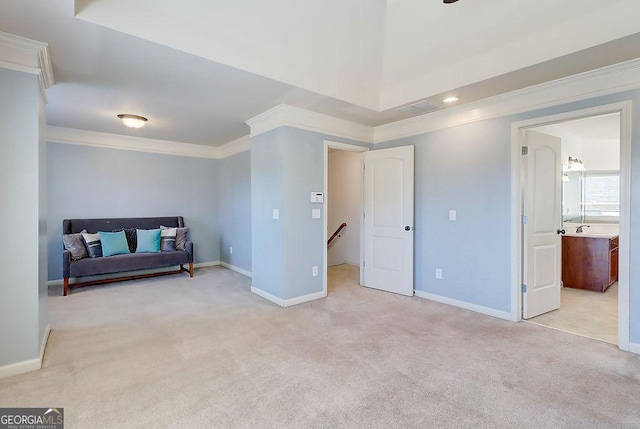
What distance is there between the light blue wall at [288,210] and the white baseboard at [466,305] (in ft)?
4.47

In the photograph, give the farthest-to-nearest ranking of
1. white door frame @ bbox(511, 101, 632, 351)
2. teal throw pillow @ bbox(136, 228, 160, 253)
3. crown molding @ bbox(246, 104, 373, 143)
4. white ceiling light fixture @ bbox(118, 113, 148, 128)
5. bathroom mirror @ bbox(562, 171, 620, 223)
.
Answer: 1. bathroom mirror @ bbox(562, 171, 620, 223)
2. teal throw pillow @ bbox(136, 228, 160, 253)
3. white ceiling light fixture @ bbox(118, 113, 148, 128)
4. crown molding @ bbox(246, 104, 373, 143)
5. white door frame @ bbox(511, 101, 632, 351)

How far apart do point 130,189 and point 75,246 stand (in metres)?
1.31

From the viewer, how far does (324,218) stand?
13.4 ft

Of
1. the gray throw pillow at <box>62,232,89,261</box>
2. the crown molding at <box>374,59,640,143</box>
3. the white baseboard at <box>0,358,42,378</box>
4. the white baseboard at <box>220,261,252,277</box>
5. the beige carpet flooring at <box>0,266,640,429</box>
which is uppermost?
the crown molding at <box>374,59,640,143</box>

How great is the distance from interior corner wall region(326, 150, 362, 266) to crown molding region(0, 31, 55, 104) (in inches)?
188

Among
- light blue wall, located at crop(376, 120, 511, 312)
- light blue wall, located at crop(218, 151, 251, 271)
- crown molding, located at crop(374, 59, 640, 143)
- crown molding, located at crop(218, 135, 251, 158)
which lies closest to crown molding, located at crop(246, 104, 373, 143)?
crown molding, located at crop(374, 59, 640, 143)

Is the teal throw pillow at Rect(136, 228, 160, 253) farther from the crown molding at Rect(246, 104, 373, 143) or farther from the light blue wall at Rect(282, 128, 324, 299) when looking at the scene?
the light blue wall at Rect(282, 128, 324, 299)

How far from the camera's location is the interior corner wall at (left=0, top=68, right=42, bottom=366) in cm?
218

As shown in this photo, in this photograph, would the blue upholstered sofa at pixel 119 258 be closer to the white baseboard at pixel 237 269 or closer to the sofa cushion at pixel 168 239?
the sofa cushion at pixel 168 239

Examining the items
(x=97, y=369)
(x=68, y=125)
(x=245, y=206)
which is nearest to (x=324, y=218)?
(x=245, y=206)

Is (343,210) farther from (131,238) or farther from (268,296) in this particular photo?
(131,238)

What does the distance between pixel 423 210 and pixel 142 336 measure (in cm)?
344

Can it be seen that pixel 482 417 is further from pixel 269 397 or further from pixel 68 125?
pixel 68 125

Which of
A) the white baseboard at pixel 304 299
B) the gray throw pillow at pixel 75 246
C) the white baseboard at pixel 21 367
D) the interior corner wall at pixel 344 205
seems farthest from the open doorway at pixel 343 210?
the white baseboard at pixel 21 367
